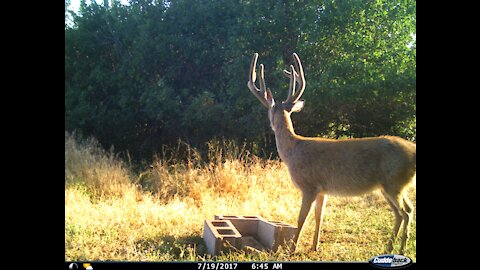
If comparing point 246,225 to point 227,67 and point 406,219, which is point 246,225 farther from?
point 227,67

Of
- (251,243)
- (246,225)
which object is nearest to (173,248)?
(251,243)

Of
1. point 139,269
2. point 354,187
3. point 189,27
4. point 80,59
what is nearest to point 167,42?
point 189,27

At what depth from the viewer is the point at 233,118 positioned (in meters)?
10.2

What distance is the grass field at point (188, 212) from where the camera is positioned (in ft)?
13.9

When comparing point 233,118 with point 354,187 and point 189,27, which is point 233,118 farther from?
point 354,187

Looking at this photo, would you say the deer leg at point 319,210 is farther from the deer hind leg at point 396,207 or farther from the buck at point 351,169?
the deer hind leg at point 396,207

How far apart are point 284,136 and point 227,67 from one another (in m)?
5.89

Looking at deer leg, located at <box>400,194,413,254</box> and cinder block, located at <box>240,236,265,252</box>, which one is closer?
deer leg, located at <box>400,194,413,254</box>

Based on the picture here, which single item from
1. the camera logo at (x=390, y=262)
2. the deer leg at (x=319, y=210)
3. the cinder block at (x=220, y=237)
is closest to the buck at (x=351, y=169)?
the deer leg at (x=319, y=210)

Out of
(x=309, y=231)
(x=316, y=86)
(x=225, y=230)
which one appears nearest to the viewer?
(x=225, y=230)

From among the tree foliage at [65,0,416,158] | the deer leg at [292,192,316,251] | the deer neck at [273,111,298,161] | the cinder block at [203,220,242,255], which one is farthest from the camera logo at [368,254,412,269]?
the tree foliage at [65,0,416,158]

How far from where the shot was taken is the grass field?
13.9 ft

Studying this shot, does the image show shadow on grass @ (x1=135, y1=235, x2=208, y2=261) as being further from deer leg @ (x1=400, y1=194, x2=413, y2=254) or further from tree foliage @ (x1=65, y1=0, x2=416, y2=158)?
tree foliage @ (x1=65, y1=0, x2=416, y2=158)
